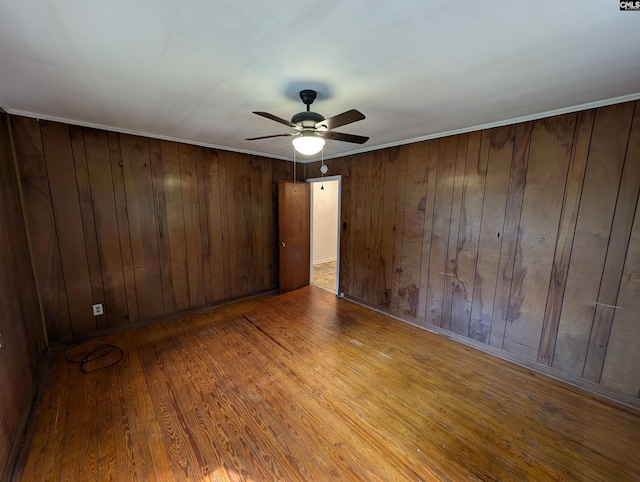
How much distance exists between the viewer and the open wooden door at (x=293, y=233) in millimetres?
4328

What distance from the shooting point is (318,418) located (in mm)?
1889

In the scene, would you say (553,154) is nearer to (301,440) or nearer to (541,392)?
(541,392)

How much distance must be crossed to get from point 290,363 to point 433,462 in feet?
4.58

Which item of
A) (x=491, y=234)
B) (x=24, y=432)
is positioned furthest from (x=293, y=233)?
(x=24, y=432)

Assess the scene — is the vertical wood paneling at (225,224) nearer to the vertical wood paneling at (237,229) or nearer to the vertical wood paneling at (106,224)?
the vertical wood paneling at (237,229)

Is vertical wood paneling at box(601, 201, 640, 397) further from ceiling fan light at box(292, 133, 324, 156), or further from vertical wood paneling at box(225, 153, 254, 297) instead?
vertical wood paneling at box(225, 153, 254, 297)

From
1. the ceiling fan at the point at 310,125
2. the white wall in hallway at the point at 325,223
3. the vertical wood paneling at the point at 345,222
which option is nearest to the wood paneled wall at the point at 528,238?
the vertical wood paneling at the point at 345,222

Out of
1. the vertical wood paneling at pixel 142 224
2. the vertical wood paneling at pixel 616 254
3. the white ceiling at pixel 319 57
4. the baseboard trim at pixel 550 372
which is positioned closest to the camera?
the white ceiling at pixel 319 57

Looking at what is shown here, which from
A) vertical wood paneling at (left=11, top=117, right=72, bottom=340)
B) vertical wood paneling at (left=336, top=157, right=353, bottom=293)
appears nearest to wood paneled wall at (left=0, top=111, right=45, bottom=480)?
vertical wood paneling at (left=11, top=117, right=72, bottom=340)

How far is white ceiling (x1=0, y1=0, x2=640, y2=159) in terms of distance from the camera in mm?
1102

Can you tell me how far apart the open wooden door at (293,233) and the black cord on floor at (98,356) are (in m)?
2.36

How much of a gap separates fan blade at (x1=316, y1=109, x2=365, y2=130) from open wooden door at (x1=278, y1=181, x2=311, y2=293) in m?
2.48

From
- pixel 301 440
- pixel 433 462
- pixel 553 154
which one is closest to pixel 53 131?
pixel 301 440

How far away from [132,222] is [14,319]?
1446 millimetres
